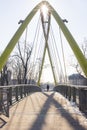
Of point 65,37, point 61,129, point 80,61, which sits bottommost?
point 61,129

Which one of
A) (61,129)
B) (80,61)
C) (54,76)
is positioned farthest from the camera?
(54,76)

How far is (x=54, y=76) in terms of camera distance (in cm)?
5553

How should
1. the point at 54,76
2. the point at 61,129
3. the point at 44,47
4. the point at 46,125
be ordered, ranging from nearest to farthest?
the point at 61,129 → the point at 46,125 → the point at 44,47 → the point at 54,76

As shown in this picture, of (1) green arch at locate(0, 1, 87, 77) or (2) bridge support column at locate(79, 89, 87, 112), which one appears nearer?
(2) bridge support column at locate(79, 89, 87, 112)

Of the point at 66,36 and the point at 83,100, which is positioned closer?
the point at 83,100

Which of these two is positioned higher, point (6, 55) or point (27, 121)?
point (6, 55)

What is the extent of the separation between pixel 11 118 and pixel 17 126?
2.13 m

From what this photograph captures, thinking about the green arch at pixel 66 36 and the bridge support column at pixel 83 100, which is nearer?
the bridge support column at pixel 83 100

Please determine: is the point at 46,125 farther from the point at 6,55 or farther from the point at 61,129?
the point at 6,55

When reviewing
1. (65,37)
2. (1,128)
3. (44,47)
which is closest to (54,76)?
(44,47)

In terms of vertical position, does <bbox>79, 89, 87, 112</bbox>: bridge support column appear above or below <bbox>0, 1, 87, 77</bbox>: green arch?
below

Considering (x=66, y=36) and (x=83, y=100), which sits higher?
(x=66, y=36)

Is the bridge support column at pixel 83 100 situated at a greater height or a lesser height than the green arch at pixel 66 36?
lesser

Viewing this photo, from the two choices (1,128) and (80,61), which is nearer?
(1,128)
